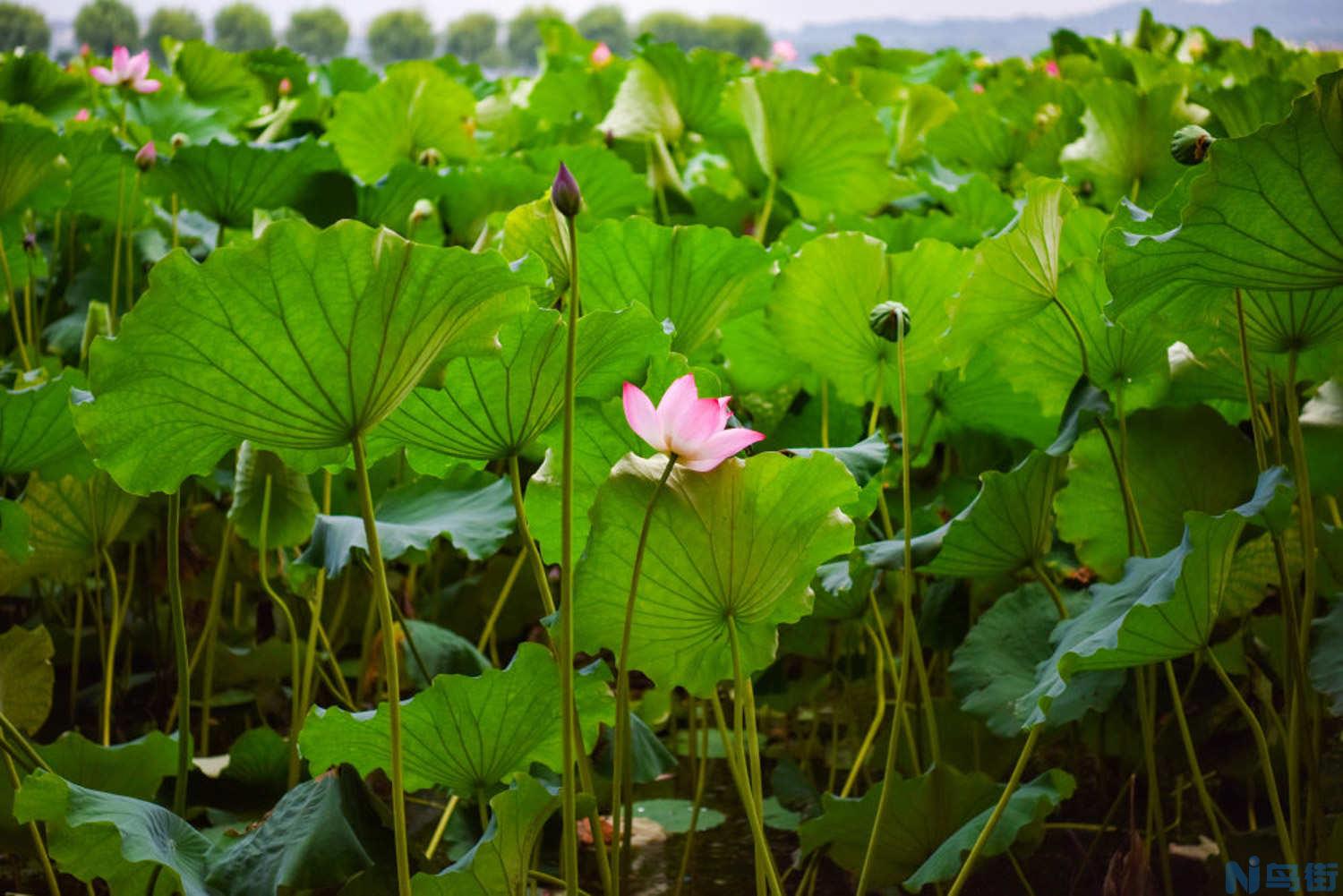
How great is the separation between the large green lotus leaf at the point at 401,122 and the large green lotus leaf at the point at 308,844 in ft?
3.37

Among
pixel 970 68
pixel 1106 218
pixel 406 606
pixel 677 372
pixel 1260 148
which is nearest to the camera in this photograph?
pixel 1260 148

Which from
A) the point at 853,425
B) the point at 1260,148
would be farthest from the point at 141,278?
the point at 1260,148

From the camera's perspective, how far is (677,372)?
77 cm

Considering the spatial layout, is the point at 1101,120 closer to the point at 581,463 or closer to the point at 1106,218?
the point at 1106,218

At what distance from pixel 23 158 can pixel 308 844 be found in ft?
2.72

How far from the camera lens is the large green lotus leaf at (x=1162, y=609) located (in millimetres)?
660

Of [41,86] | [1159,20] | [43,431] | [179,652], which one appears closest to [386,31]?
[1159,20]

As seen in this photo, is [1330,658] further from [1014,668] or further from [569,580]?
[569,580]

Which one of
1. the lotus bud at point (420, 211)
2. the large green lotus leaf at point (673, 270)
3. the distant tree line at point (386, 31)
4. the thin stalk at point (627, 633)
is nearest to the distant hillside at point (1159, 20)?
the distant tree line at point (386, 31)

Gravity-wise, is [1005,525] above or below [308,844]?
above

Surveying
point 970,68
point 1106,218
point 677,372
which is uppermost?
point 970,68

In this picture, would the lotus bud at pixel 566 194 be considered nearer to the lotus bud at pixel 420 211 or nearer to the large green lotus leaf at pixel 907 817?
the large green lotus leaf at pixel 907 817

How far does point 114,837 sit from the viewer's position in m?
0.73

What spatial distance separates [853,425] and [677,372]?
1.31 feet
